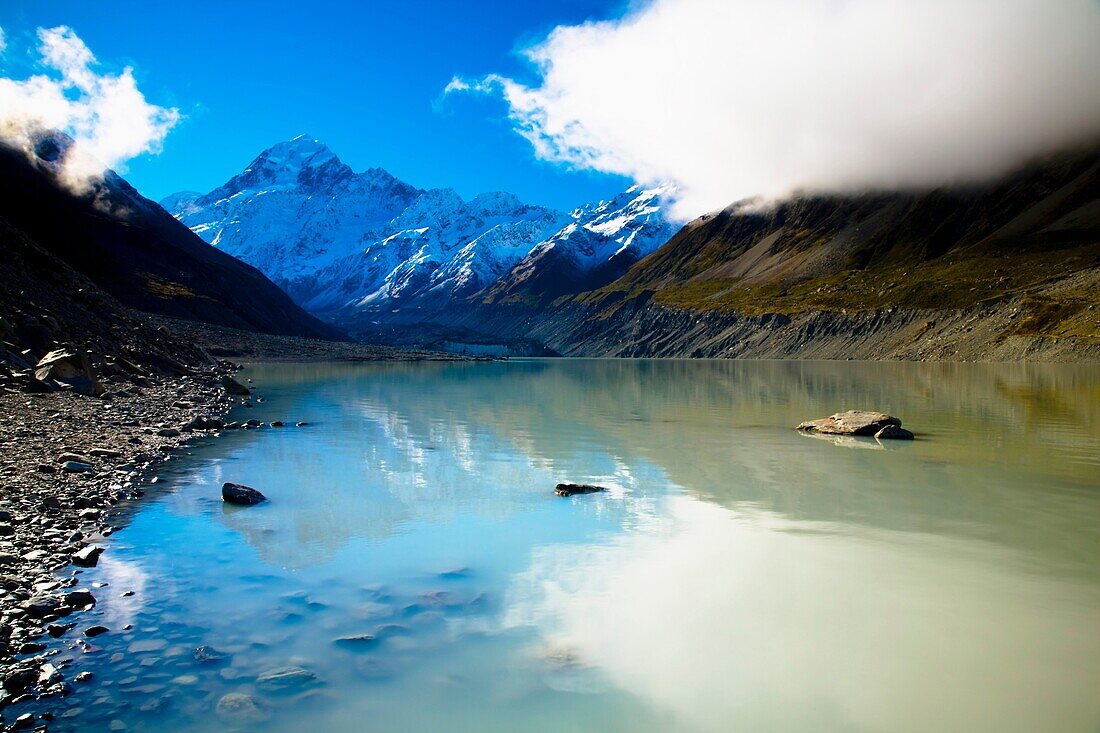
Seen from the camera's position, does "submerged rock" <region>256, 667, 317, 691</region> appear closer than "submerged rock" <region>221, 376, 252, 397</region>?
Yes

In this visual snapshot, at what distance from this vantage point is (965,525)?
16.0 m

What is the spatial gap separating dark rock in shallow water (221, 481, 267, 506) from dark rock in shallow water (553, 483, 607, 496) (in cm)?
771

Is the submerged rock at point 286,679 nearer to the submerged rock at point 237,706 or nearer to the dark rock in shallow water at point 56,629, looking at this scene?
the submerged rock at point 237,706

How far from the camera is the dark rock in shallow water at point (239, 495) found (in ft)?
58.6

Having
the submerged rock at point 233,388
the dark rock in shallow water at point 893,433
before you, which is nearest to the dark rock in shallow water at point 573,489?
the dark rock in shallow water at point 893,433

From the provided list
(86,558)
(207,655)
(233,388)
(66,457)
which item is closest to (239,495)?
(66,457)

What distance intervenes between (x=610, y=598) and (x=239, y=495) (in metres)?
10.7

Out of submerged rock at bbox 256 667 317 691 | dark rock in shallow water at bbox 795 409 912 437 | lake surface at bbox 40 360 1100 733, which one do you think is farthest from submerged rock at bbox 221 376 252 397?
submerged rock at bbox 256 667 317 691

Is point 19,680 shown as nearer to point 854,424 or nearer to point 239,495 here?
point 239,495

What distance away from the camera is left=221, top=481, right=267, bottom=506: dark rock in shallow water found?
17875 mm

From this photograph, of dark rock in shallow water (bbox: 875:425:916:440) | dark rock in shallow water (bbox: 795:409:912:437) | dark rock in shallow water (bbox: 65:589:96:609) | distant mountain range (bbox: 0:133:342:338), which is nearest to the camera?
dark rock in shallow water (bbox: 65:589:96:609)

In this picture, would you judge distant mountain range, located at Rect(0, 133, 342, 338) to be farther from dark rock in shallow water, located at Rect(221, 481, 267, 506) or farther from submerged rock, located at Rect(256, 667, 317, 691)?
submerged rock, located at Rect(256, 667, 317, 691)

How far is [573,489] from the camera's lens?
19.6m

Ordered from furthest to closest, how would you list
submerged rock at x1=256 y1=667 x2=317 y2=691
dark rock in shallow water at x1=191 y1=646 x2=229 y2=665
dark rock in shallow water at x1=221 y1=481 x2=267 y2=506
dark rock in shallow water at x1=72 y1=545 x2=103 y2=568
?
1. dark rock in shallow water at x1=221 y1=481 x2=267 y2=506
2. dark rock in shallow water at x1=72 y1=545 x2=103 y2=568
3. dark rock in shallow water at x1=191 y1=646 x2=229 y2=665
4. submerged rock at x1=256 y1=667 x2=317 y2=691
